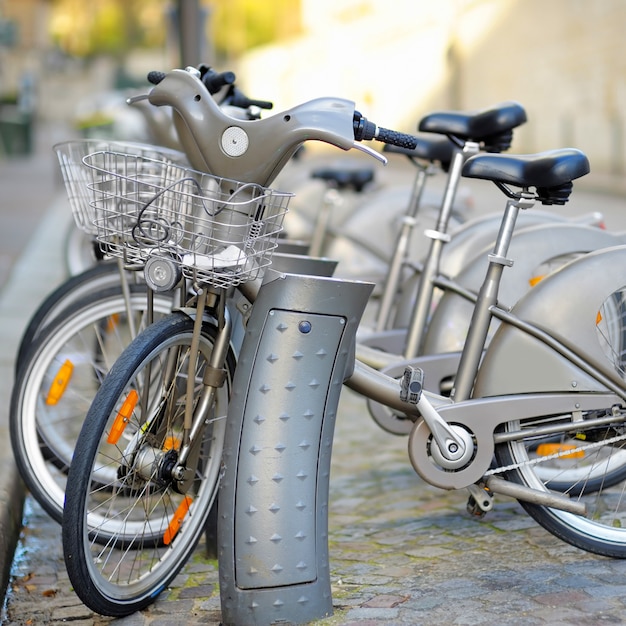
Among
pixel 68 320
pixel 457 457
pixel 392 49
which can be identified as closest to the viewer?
pixel 457 457

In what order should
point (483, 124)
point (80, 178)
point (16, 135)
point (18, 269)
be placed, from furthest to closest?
Result: 1. point (16, 135)
2. point (18, 269)
3. point (483, 124)
4. point (80, 178)

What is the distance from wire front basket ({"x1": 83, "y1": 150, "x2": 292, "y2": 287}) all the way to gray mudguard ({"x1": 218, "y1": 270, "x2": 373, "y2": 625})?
116 millimetres

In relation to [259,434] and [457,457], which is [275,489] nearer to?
[259,434]

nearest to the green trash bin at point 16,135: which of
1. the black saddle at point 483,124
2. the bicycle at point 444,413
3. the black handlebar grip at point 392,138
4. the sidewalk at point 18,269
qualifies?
the sidewalk at point 18,269

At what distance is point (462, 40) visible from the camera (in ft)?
97.6

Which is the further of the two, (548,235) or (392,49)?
(392,49)

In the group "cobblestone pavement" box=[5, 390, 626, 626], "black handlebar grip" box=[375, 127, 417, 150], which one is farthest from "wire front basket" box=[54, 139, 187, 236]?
"cobblestone pavement" box=[5, 390, 626, 626]

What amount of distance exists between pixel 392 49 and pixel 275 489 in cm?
3234

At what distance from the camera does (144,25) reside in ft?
262

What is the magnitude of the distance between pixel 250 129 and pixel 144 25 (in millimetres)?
80434

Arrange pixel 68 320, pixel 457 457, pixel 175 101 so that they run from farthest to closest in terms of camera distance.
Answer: pixel 68 320 → pixel 457 457 → pixel 175 101

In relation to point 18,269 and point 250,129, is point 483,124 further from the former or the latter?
point 18,269

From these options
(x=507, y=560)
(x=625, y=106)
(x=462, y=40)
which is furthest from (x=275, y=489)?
(x=462, y=40)

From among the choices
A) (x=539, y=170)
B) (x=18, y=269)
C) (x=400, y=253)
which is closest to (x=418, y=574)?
(x=539, y=170)
